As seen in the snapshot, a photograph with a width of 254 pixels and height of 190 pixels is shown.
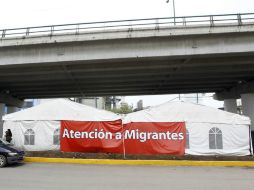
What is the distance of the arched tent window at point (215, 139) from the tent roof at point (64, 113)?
5.37 metres

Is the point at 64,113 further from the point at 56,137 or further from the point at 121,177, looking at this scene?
the point at 121,177

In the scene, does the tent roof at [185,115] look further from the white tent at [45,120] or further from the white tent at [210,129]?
the white tent at [45,120]

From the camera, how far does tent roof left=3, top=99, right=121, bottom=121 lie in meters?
18.2

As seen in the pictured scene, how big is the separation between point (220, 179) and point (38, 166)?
8259 millimetres

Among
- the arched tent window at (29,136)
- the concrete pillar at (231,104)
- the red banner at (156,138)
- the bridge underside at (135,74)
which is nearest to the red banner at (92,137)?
the red banner at (156,138)

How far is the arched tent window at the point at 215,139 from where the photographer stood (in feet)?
57.8

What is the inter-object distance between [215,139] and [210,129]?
2.04ft

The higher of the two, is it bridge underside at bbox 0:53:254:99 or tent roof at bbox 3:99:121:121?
bridge underside at bbox 0:53:254:99

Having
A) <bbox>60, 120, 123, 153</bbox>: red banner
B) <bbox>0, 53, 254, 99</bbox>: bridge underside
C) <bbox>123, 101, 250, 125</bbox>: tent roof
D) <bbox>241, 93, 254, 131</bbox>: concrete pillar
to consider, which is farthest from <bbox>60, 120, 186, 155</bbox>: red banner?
<bbox>241, 93, 254, 131</bbox>: concrete pillar

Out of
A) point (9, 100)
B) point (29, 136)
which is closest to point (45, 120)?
point (29, 136)

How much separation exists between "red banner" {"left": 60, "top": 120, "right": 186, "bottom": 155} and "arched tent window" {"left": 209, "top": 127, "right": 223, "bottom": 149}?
1613mm

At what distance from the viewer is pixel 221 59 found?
24328 millimetres

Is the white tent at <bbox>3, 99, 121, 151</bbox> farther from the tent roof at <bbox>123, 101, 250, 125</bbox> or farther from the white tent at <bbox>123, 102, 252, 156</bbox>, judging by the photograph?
the white tent at <bbox>123, 102, 252, 156</bbox>

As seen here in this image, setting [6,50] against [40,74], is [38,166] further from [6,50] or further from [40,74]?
[40,74]
